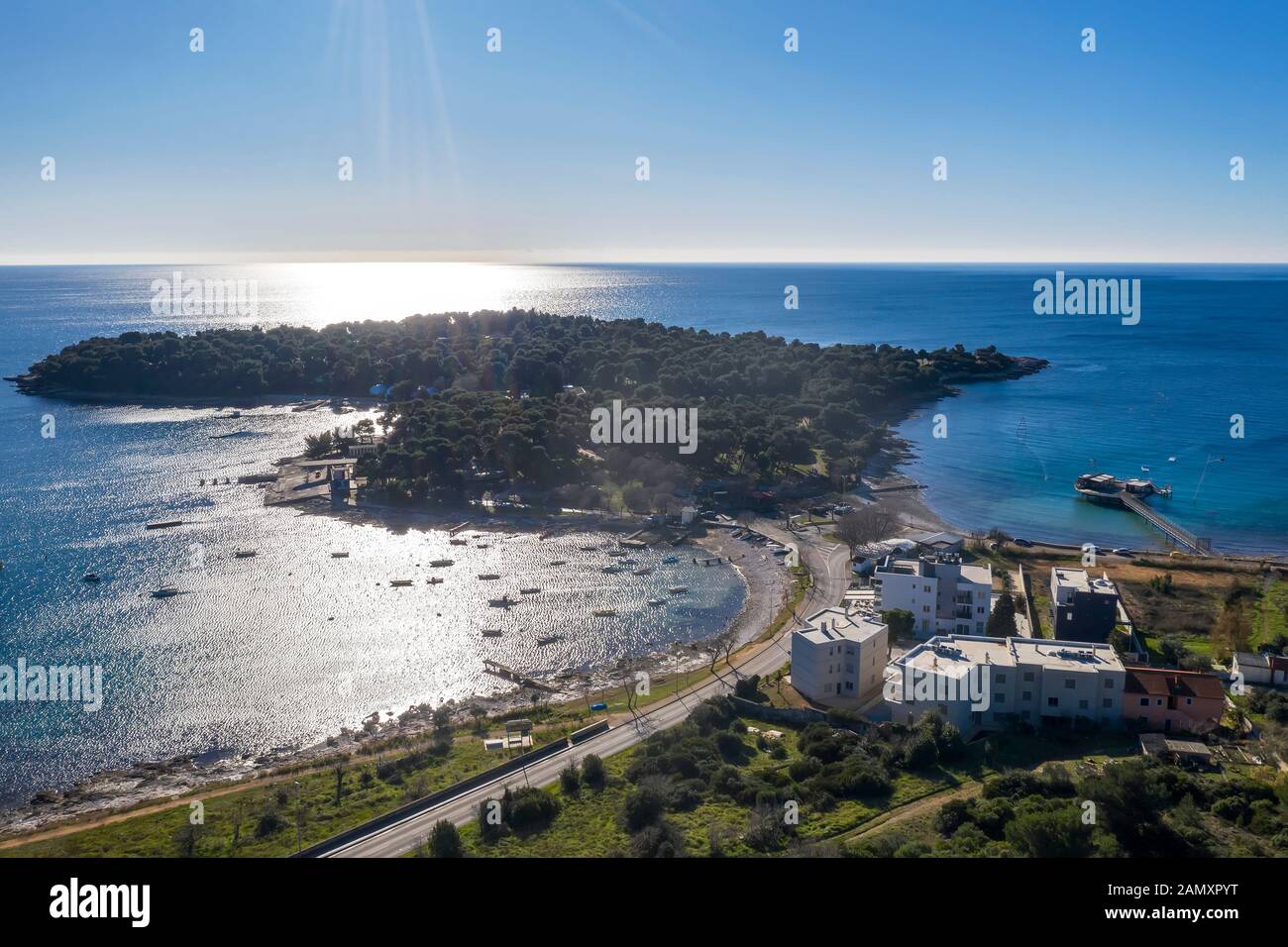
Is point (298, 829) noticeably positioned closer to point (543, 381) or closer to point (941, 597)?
point (941, 597)

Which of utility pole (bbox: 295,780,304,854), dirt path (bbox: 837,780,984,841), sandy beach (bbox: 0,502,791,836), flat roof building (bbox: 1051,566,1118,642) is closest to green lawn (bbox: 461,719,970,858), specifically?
dirt path (bbox: 837,780,984,841)

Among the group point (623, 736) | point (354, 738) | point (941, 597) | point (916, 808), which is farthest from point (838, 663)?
point (354, 738)

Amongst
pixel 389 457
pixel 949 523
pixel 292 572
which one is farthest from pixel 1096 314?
pixel 292 572

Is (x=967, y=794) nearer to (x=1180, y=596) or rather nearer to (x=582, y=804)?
(x=582, y=804)

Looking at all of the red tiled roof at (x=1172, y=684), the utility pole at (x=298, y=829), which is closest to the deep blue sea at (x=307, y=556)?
the utility pole at (x=298, y=829)

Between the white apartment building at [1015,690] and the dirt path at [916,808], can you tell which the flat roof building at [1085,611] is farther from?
the dirt path at [916,808]
